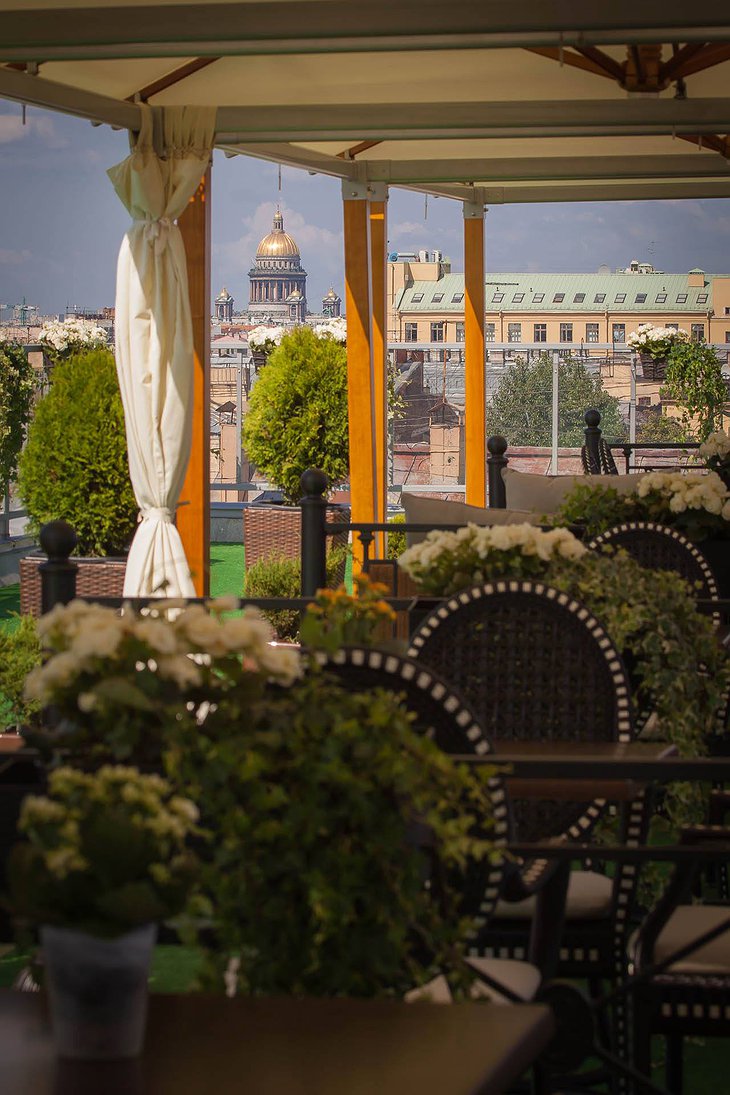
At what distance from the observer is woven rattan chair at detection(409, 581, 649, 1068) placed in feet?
8.79

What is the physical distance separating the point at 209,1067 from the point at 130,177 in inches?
227

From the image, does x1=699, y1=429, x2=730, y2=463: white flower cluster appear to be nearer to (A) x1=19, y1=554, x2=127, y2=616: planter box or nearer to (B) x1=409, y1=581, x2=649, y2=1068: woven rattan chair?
(A) x1=19, y1=554, x2=127, y2=616: planter box

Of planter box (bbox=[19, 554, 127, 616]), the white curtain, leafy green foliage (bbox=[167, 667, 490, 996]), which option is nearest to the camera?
leafy green foliage (bbox=[167, 667, 490, 996])

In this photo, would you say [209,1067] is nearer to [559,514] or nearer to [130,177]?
[559,514]

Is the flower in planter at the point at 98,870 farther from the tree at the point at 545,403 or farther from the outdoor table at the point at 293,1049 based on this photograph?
the tree at the point at 545,403

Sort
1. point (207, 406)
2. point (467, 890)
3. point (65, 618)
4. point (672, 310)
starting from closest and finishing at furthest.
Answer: point (65, 618) → point (467, 890) → point (207, 406) → point (672, 310)

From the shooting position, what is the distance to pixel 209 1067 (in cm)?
132

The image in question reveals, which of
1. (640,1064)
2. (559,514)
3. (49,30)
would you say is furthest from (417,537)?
(640,1064)

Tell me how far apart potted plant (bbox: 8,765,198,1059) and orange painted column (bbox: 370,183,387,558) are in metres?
8.22

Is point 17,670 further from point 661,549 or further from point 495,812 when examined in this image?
point 495,812

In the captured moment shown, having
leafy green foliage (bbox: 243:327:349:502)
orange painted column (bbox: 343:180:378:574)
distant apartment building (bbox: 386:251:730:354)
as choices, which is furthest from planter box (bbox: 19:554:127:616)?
distant apartment building (bbox: 386:251:730:354)

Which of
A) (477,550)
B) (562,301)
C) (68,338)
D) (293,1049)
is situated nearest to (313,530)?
(477,550)

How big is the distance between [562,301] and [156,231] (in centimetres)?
3689

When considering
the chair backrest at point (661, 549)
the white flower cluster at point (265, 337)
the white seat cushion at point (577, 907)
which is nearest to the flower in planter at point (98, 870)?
the white seat cushion at point (577, 907)
